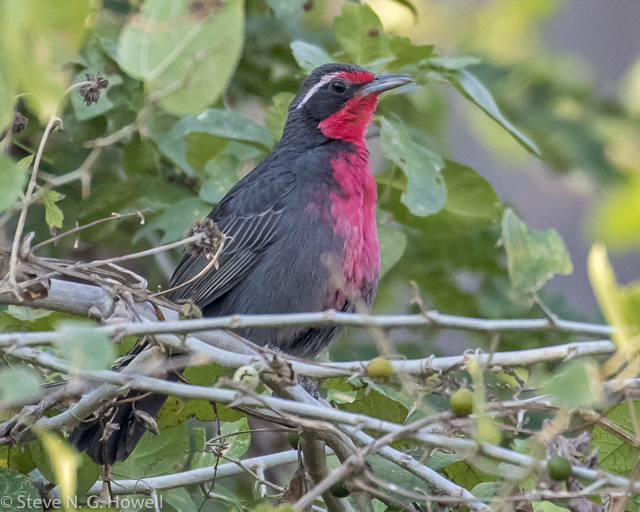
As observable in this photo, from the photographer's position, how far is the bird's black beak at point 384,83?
3.32 meters

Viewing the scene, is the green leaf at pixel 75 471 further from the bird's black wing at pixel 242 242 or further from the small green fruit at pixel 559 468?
the small green fruit at pixel 559 468

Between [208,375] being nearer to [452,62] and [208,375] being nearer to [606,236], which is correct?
[606,236]

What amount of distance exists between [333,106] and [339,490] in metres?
2.10

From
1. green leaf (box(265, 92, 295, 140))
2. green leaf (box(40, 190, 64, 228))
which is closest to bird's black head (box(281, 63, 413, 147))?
green leaf (box(265, 92, 295, 140))

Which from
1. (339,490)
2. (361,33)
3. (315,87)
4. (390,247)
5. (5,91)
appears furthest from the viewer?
(315,87)

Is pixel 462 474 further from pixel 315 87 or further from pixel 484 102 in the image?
pixel 315 87

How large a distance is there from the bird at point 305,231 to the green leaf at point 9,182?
1742 millimetres

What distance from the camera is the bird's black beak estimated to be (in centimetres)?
332

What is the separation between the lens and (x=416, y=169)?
2932 millimetres

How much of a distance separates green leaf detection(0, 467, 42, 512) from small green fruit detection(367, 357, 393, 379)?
1.16 m

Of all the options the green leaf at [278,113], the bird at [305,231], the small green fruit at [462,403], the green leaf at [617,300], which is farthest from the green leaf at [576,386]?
the green leaf at [278,113]

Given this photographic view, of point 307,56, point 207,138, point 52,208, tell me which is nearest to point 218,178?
point 207,138

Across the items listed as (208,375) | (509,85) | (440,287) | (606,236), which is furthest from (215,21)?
(509,85)

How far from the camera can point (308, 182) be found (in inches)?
132
